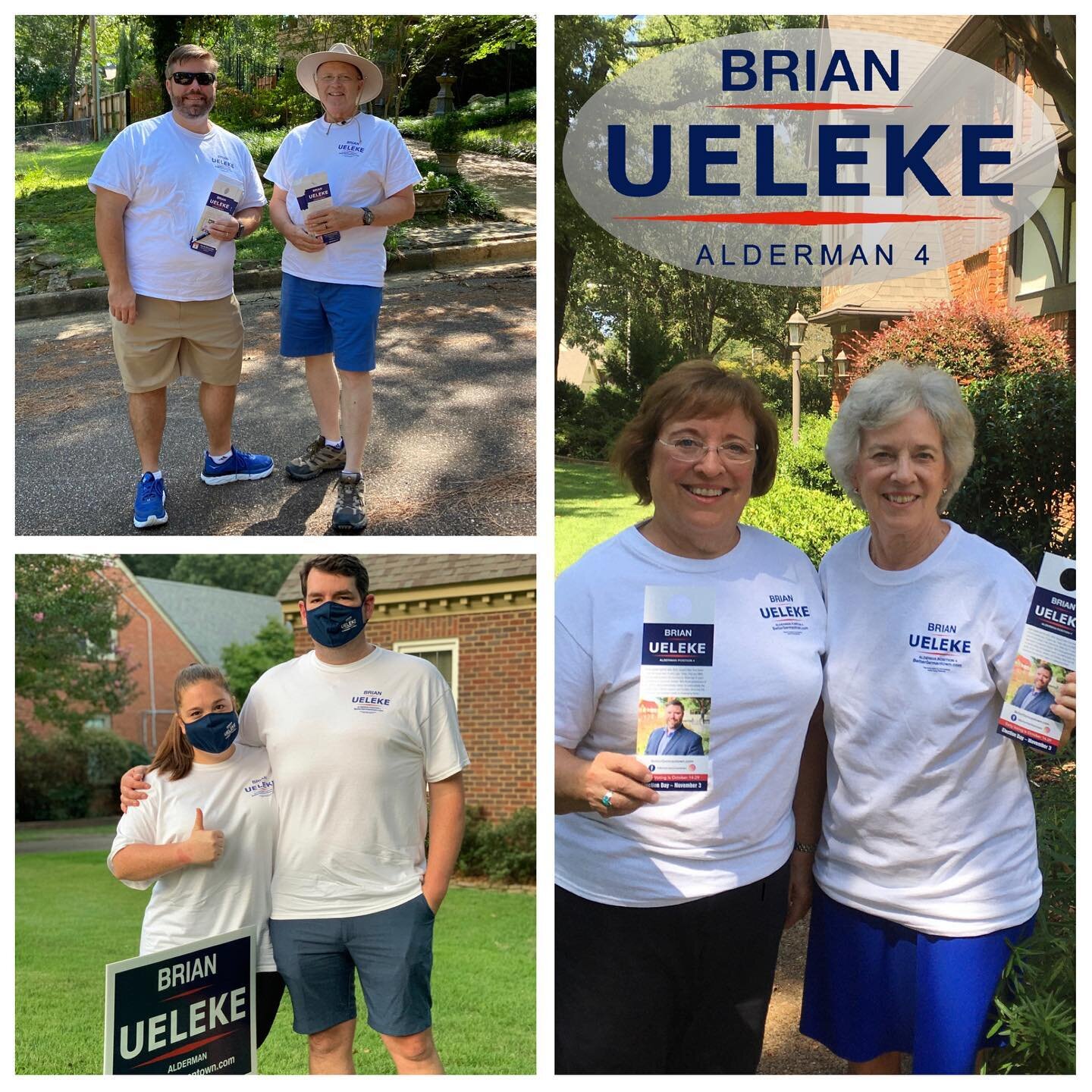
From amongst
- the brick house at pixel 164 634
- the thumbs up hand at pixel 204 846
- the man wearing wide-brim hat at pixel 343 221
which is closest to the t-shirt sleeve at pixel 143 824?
the thumbs up hand at pixel 204 846

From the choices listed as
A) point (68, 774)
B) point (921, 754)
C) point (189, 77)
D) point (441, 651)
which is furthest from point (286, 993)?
point (68, 774)

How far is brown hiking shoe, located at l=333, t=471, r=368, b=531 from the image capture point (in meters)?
3.45

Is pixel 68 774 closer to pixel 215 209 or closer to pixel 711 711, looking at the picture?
pixel 215 209

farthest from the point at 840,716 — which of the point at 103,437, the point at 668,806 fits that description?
the point at 103,437

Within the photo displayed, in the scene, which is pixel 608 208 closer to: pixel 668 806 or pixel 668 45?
pixel 668 45

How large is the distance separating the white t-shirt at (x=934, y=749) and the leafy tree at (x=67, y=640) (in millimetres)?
9144

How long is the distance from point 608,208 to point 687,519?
1.07 metres

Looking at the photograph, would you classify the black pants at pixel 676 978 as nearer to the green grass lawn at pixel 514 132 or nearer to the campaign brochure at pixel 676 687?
the campaign brochure at pixel 676 687

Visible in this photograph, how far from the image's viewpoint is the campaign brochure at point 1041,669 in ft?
8.85

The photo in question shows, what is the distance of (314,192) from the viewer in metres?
3.30


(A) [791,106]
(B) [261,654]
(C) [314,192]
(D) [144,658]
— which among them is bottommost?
(D) [144,658]

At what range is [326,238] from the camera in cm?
335

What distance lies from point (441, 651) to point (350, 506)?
15.0ft

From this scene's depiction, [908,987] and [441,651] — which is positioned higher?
[441,651]
